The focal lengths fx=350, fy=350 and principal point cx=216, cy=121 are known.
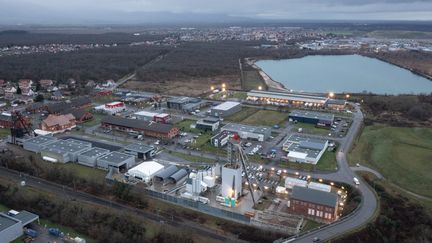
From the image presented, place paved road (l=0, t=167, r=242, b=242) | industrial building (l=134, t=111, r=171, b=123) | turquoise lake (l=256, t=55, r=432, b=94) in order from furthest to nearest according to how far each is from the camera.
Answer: turquoise lake (l=256, t=55, r=432, b=94), industrial building (l=134, t=111, r=171, b=123), paved road (l=0, t=167, r=242, b=242)

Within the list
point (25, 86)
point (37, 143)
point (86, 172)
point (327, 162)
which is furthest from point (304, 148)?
point (25, 86)

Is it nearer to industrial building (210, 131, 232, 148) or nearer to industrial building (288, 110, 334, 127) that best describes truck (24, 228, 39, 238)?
industrial building (210, 131, 232, 148)

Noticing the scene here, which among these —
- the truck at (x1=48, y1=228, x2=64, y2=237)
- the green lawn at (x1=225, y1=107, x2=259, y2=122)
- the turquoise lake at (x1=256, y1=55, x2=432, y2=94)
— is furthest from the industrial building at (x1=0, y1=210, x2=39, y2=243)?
the turquoise lake at (x1=256, y1=55, x2=432, y2=94)

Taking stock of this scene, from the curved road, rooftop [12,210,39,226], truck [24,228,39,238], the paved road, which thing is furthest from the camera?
rooftop [12,210,39,226]

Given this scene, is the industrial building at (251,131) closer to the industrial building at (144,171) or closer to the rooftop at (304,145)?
the rooftop at (304,145)

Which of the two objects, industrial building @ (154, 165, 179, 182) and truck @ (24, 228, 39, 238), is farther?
industrial building @ (154, 165, 179, 182)

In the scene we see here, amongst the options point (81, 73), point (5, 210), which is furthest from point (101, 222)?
A: point (81, 73)

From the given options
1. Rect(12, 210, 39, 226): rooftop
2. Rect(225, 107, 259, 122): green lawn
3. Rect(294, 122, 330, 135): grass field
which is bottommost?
Rect(225, 107, 259, 122): green lawn

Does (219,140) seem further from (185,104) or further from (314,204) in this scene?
(185,104)
